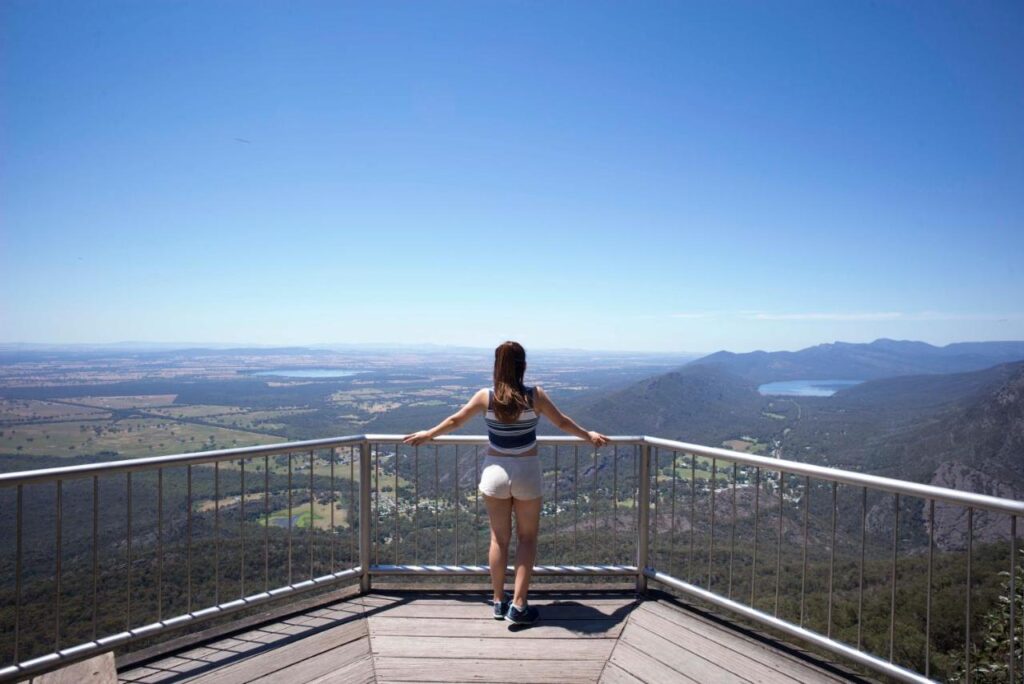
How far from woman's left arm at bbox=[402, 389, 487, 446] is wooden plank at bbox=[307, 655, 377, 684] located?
133 centimetres

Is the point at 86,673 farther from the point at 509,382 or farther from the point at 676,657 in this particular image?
the point at 676,657

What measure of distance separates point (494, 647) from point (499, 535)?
2.09 feet

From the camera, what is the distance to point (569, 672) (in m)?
2.99

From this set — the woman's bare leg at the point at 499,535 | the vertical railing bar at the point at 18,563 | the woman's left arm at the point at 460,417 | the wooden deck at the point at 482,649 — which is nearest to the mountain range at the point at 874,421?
the wooden deck at the point at 482,649

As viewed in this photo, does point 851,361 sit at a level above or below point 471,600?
below

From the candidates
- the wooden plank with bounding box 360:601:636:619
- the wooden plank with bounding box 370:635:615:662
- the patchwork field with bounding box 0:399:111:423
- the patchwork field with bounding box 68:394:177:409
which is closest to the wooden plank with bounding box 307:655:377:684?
the wooden plank with bounding box 370:635:615:662

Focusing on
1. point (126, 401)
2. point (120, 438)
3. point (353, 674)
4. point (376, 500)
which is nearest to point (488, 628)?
point (353, 674)

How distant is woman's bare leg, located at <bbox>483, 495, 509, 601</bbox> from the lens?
11.3 ft

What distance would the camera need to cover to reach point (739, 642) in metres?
3.39

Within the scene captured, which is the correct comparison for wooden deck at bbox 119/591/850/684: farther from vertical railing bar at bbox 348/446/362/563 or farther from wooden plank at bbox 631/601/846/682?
vertical railing bar at bbox 348/446/362/563

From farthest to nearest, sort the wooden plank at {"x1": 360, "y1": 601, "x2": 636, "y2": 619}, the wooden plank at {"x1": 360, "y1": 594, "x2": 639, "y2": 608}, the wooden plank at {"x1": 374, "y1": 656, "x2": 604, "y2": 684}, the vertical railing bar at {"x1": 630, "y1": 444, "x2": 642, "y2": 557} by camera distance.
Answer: the vertical railing bar at {"x1": 630, "y1": 444, "x2": 642, "y2": 557}, the wooden plank at {"x1": 360, "y1": 594, "x2": 639, "y2": 608}, the wooden plank at {"x1": 360, "y1": 601, "x2": 636, "y2": 619}, the wooden plank at {"x1": 374, "y1": 656, "x2": 604, "y2": 684}

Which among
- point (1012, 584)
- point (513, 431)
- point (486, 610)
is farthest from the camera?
point (486, 610)

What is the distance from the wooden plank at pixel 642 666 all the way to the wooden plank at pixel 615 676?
26mm

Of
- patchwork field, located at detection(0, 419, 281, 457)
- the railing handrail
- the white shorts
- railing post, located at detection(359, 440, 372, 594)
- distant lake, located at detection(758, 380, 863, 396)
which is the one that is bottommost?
patchwork field, located at detection(0, 419, 281, 457)
